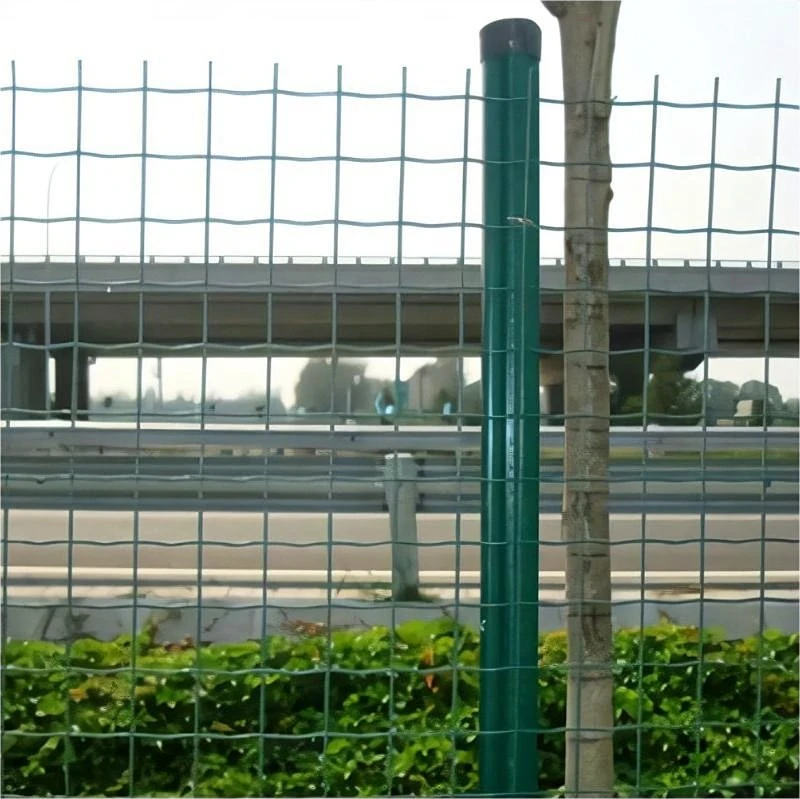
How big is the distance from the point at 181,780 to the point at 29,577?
5.12 ft

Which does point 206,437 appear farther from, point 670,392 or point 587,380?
point 670,392

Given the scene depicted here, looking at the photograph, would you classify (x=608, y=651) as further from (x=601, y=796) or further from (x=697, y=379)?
(x=697, y=379)

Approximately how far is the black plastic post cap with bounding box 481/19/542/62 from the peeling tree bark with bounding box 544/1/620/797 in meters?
0.15

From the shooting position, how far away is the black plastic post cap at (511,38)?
194 centimetres

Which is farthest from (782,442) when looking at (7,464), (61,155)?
(7,464)

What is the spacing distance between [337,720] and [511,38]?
209 cm

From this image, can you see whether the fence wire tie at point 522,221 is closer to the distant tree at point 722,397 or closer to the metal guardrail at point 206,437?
the metal guardrail at point 206,437

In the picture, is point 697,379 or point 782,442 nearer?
point 782,442

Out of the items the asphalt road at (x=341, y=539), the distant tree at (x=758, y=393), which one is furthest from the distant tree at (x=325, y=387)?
the asphalt road at (x=341, y=539)

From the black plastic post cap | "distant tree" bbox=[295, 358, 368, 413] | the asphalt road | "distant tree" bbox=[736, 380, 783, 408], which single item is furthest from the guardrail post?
the black plastic post cap

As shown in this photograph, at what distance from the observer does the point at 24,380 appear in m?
2.26

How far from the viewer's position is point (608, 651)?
2088mm

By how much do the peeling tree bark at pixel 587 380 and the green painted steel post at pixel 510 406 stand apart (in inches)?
4.1

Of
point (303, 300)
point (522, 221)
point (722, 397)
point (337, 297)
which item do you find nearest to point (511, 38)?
point (522, 221)
